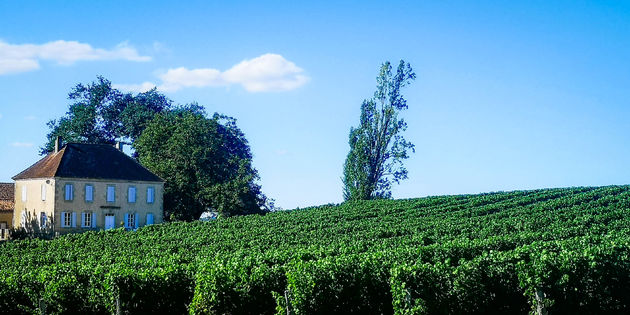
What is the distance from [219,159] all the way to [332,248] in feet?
138

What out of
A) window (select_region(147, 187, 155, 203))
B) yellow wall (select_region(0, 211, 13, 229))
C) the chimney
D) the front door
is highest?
the chimney

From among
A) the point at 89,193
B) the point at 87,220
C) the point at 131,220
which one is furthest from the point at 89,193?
the point at 131,220

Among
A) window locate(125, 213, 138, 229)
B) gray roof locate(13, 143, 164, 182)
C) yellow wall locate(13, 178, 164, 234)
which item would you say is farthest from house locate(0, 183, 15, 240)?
window locate(125, 213, 138, 229)

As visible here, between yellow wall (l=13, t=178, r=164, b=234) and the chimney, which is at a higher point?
the chimney

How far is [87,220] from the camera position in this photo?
61812 mm

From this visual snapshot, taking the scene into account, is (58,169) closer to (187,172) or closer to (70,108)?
(187,172)

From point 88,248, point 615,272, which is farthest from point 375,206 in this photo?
point 615,272

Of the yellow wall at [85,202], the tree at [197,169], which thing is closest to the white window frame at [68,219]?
the yellow wall at [85,202]

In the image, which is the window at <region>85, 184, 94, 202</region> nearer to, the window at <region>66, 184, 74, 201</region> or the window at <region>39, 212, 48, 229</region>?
the window at <region>66, 184, 74, 201</region>

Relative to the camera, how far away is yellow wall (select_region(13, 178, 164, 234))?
198 feet

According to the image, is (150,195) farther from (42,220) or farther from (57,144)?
(57,144)

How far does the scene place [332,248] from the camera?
27.6 metres

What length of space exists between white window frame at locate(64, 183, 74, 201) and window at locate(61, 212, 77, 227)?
4.09 ft

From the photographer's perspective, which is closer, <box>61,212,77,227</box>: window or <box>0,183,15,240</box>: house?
<box>61,212,77,227</box>: window
